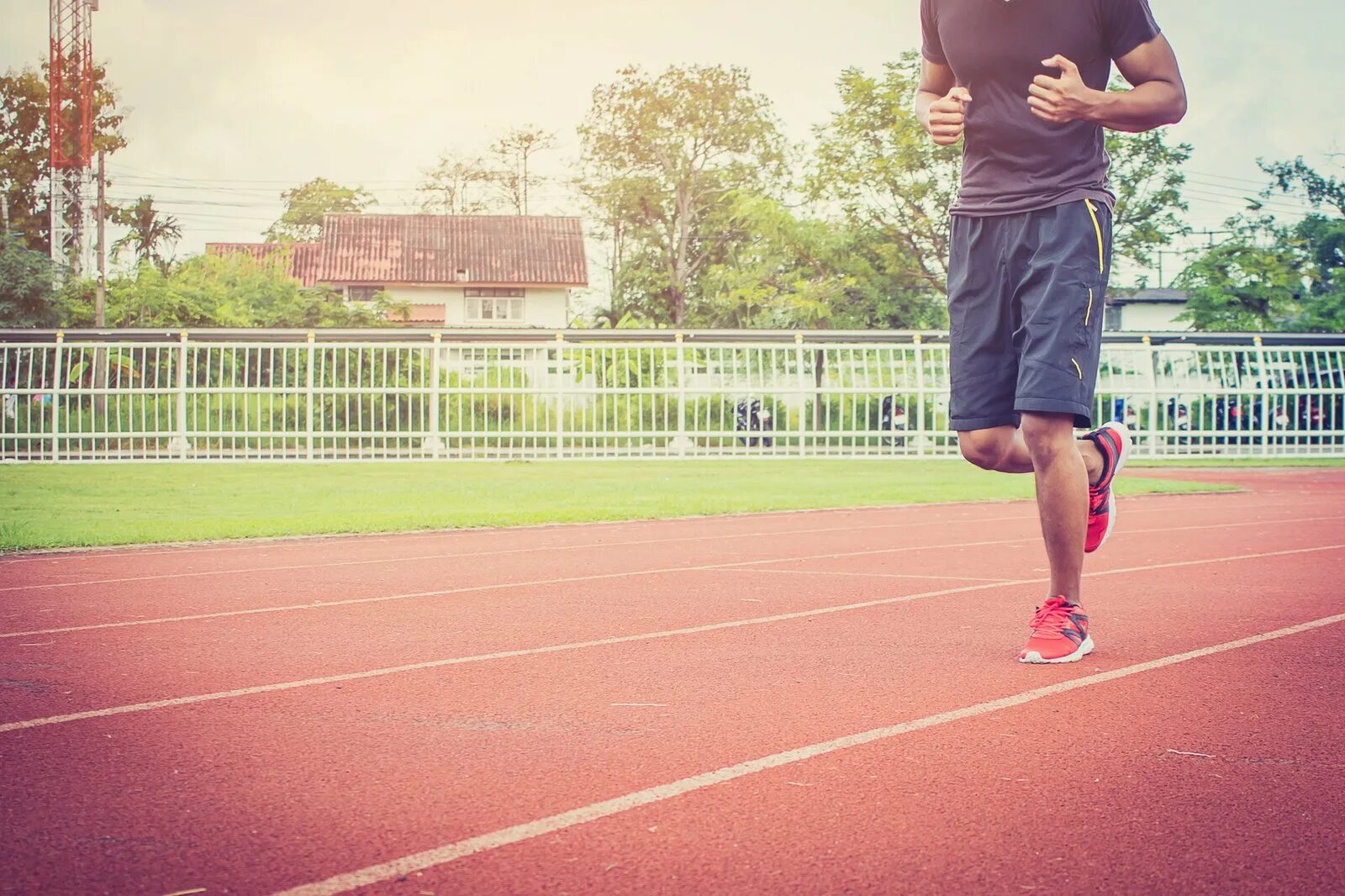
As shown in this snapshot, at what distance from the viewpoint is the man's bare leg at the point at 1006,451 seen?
4762 millimetres

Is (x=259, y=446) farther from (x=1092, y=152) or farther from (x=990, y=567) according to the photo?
(x=1092, y=152)

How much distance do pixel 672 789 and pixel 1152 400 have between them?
21.2 metres

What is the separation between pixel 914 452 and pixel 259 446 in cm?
1039

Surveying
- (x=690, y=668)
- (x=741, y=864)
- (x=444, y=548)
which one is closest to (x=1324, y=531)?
(x=444, y=548)

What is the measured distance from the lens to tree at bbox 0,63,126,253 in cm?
3678

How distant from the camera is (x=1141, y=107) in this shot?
14.5 ft

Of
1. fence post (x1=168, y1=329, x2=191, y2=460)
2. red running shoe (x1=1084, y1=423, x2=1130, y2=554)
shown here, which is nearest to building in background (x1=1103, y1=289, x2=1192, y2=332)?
fence post (x1=168, y1=329, x2=191, y2=460)

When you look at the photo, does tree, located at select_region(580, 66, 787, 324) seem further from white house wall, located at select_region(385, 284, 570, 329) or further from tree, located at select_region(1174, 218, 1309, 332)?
tree, located at select_region(1174, 218, 1309, 332)

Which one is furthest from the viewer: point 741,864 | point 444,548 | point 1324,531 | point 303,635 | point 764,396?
point 764,396

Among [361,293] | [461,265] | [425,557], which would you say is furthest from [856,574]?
[361,293]

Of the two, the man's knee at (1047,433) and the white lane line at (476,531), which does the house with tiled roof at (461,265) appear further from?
the man's knee at (1047,433)

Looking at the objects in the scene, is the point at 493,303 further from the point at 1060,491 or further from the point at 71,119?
the point at 1060,491

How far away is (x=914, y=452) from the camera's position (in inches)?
864

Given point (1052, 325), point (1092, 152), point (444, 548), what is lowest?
point (444, 548)
